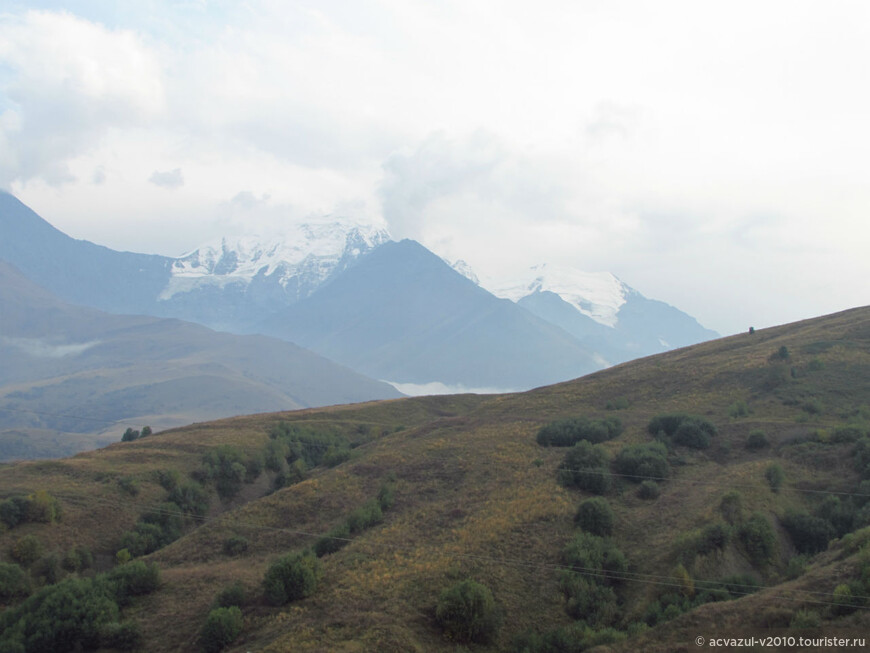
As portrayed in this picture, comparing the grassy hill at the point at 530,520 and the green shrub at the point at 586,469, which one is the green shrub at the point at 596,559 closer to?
the grassy hill at the point at 530,520

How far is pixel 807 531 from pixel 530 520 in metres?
16.3

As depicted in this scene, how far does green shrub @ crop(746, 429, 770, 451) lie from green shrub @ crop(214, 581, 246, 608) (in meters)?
39.8

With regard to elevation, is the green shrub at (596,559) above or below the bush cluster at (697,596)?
above

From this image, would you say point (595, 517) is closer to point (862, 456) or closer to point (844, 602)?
point (844, 602)

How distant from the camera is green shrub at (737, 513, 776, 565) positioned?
3650 centimetres

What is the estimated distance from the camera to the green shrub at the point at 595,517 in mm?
40844

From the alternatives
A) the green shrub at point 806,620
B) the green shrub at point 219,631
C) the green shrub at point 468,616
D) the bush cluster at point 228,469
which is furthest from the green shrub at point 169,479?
the green shrub at point 806,620

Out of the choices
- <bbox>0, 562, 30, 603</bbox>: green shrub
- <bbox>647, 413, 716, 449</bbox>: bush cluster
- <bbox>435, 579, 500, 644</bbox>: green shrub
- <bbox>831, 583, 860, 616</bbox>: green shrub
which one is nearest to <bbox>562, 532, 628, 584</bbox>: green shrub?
<bbox>435, 579, 500, 644</bbox>: green shrub

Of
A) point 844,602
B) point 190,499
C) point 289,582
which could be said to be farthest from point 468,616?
point 190,499

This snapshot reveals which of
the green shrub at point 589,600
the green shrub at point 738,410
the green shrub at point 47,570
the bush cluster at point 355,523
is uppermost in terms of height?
the green shrub at point 738,410

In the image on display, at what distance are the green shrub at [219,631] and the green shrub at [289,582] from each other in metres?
2.53

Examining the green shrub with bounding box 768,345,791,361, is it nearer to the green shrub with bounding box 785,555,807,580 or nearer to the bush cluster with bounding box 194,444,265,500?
the green shrub with bounding box 785,555,807,580

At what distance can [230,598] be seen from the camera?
34.3m

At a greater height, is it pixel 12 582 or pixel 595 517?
pixel 595 517
